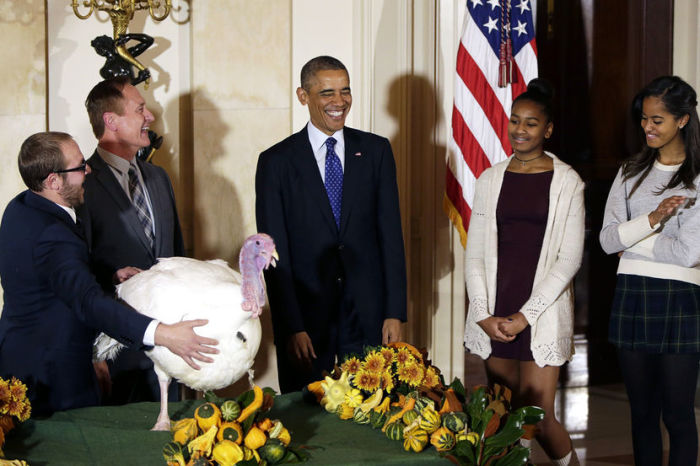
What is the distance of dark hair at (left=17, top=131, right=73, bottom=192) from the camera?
2674mm

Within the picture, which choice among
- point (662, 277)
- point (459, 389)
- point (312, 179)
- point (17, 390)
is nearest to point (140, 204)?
point (312, 179)

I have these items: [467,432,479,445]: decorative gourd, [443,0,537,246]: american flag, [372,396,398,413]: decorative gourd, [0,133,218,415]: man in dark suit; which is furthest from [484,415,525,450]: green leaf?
[443,0,537,246]: american flag

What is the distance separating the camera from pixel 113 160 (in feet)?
11.4

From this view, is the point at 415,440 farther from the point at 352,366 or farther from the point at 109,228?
the point at 109,228

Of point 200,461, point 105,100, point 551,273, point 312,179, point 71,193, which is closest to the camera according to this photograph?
point 200,461

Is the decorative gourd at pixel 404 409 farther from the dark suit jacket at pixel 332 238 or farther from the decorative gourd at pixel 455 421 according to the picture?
the dark suit jacket at pixel 332 238

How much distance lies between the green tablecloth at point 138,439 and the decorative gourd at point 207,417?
0.14 metres

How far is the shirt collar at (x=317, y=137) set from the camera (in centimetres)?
366

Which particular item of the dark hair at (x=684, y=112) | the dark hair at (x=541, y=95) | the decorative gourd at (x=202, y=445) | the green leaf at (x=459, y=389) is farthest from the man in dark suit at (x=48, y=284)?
the dark hair at (x=684, y=112)

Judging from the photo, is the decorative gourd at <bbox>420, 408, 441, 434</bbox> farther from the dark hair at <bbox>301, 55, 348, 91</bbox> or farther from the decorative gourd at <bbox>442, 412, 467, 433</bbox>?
the dark hair at <bbox>301, 55, 348, 91</bbox>

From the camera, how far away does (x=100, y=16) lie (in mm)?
4652

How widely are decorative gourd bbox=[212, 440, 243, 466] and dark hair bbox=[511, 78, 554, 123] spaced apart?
6.99ft

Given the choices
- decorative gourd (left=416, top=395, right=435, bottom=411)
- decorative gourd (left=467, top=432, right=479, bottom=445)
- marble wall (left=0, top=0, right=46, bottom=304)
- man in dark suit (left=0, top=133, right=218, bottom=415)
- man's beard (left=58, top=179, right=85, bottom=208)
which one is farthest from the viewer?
marble wall (left=0, top=0, right=46, bottom=304)

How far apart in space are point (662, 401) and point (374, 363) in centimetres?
148
